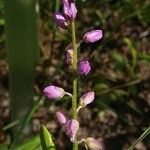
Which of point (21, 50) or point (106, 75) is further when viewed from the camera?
point (106, 75)

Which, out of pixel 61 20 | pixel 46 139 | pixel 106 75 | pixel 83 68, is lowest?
pixel 106 75

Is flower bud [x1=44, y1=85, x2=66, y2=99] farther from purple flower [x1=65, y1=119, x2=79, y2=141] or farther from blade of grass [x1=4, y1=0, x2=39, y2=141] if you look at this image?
blade of grass [x1=4, y1=0, x2=39, y2=141]

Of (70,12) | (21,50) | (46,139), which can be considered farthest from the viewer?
(21,50)

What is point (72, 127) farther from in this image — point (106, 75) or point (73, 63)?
point (106, 75)

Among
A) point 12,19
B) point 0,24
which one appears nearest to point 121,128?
point 0,24

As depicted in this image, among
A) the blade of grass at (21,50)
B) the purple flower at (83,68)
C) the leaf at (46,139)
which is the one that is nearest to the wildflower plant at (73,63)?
the purple flower at (83,68)

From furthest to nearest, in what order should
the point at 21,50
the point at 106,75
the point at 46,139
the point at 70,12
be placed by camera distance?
1. the point at 106,75
2. the point at 21,50
3. the point at 46,139
4. the point at 70,12

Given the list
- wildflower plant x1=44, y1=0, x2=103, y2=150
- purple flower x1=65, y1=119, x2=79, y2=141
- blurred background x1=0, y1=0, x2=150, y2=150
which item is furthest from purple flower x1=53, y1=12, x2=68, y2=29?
blurred background x1=0, y1=0, x2=150, y2=150

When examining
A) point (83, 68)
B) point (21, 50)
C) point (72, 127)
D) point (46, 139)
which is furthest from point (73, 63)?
point (21, 50)

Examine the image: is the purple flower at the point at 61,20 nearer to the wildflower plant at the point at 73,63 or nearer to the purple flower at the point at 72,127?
the wildflower plant at the point at 73,63

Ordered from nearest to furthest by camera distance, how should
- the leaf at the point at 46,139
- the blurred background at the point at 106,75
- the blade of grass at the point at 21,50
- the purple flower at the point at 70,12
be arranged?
the purple flower at the point at 70,12 → the leaf at the point at 46,139 → the blade of grass at the point at 21,50 → the blurred background at the point at 106,75

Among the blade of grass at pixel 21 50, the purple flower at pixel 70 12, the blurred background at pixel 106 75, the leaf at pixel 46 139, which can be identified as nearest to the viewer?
the purple flower at pixel 70 12
